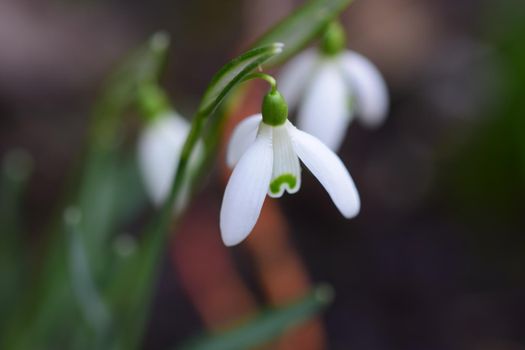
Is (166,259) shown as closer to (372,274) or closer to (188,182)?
(372,274)

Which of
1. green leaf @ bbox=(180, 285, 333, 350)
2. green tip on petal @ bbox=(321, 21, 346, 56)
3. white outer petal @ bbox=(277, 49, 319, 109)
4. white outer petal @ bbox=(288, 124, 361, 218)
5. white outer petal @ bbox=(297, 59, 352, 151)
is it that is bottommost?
green leaf @ bbox=(180, 285, 333, 350)

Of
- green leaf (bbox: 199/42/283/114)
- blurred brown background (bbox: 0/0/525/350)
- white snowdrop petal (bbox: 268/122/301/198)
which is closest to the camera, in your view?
green leaf (bbox: 199/42/283/114)

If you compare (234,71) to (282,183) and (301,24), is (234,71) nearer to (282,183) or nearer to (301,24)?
(282,183)

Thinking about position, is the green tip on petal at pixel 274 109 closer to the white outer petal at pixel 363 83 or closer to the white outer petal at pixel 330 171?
the white outer petal at pixel 330 171

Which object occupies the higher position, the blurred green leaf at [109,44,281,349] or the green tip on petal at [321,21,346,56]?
the green tip on petal at [321,21,346,56]

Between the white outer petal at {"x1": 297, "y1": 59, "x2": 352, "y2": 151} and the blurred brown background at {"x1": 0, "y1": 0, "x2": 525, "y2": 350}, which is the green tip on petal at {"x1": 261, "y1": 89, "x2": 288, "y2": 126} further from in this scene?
the blurred brown background at {"x1": 0, "y1": 0, "x2": 525, "y2": 350}

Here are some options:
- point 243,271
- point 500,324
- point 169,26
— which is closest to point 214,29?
point 169,26

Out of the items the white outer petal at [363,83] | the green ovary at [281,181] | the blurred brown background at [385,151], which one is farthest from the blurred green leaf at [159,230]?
the blurred brown background at [385,151]

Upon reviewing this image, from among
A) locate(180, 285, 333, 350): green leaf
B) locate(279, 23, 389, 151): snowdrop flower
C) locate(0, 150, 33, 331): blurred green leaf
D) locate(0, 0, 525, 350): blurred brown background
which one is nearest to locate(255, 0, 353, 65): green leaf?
locate(279, 23, 389, 151): snowdrop flower
